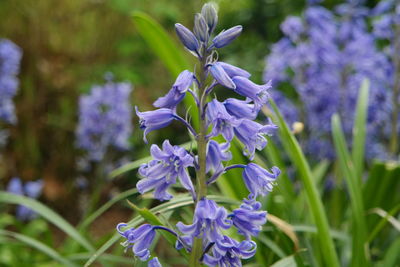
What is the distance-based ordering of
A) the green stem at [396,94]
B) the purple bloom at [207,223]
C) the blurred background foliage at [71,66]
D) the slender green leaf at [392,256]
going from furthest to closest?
the blurred background foliage at [71,66] < the green stem at [396,94] < the slender green leaf at [392,256] < the purple bloom at [207,223]

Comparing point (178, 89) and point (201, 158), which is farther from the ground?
point (178, 89)

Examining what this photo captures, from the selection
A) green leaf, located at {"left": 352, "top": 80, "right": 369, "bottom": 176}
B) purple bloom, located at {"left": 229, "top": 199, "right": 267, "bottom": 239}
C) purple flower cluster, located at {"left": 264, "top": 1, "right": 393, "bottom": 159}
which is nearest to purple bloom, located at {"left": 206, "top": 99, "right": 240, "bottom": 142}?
purple bloom, located at {"left": 229, "top": 199, "right": 267, "bottom": 239}

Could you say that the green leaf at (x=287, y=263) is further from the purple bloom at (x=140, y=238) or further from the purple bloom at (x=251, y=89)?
the purple bloom at (x=251, y=89)

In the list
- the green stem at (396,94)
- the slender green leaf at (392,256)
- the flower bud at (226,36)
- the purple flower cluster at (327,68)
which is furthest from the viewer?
the purple flower cluster at (327,68)

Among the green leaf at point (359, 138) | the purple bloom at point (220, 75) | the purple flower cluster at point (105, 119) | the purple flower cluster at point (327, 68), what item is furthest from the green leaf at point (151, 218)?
the purple flower cluster at point (105, 119)

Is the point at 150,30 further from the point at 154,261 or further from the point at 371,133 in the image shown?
the point at 371,133

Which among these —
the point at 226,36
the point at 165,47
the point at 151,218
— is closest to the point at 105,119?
the point at 165,47

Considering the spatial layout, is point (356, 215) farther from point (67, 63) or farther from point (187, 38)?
point (67, 63)
